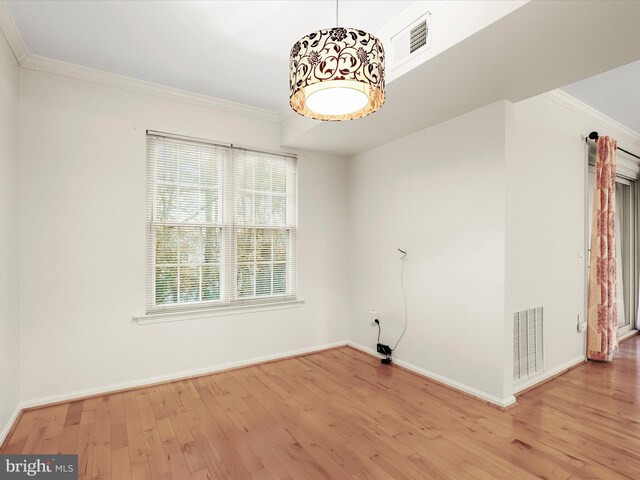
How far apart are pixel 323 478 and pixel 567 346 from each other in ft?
9.97

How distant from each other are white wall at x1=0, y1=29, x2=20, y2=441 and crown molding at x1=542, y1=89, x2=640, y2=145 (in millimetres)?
4463

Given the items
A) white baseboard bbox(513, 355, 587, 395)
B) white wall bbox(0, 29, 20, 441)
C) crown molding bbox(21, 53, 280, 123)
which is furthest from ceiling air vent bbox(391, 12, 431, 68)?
white baseboard bbox(513, 355, 587, 395)

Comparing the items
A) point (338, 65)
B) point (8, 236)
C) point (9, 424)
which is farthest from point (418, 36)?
point (9, 424)

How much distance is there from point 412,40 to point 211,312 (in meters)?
2.97

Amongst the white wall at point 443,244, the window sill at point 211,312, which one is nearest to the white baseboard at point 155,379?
the window sill at point 211,312

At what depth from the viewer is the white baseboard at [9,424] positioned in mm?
2201

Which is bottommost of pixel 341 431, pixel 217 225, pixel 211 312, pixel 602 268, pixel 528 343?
pixel 341 431

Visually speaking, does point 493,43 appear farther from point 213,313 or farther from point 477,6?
point 213,313

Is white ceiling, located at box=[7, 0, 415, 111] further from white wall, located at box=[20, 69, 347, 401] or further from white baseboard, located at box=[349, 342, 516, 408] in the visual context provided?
white baseboard, located at box=[349, 342, 516, 408]

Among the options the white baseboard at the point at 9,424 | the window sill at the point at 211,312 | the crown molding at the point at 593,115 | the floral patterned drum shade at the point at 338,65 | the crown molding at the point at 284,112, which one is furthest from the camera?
the crown molding at the point at 284,112

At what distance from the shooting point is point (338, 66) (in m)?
1.50

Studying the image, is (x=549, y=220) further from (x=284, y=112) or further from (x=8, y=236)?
(x=8, y=236)

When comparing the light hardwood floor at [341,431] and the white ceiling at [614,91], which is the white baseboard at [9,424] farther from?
the white ceiling at [614,91]

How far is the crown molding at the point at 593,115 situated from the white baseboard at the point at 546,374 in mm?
2516
